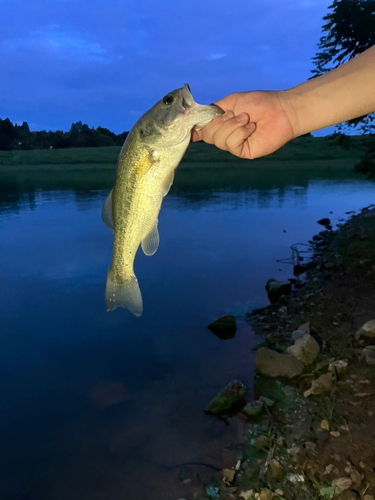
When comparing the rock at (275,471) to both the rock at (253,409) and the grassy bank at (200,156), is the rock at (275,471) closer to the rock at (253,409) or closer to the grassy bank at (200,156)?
the rock at (253,409)

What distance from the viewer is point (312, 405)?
4.32 m

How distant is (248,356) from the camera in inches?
238

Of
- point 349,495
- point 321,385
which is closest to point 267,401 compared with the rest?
point 321,385

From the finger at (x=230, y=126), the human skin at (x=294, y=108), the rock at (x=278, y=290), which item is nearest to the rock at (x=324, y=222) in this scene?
the rock at (x=278, y=290)

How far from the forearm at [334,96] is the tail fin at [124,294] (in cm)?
188

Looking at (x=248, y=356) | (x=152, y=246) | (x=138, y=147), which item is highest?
(x=138, y=147)

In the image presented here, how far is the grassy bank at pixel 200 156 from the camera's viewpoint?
61.2m

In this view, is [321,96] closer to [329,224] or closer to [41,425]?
[41,425]

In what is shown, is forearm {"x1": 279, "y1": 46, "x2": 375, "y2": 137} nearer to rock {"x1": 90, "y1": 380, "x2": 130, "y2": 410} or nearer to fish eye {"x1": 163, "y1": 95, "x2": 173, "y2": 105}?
fish eye {"x1": 163, "y1": 95, "x2": 173, "y2": 105}

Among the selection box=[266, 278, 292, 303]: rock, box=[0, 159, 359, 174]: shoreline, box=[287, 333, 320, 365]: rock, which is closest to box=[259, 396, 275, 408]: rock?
box=[287, 333, 320, 365]: rock

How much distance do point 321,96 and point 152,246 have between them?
1.73 meters

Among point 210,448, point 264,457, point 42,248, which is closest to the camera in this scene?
point 264,457

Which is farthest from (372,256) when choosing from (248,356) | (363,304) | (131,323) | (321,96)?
(321,96)

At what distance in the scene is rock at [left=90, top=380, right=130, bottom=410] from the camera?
548cm
